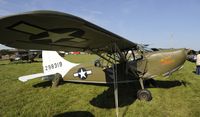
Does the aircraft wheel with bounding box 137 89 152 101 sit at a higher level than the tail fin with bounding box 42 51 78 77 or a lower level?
lower

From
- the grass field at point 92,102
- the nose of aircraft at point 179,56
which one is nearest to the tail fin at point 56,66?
the grass field at point 92,102

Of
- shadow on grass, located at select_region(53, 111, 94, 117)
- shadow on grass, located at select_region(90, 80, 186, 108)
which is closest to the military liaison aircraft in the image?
shadow on grass, located at select_region(90, 80, 186, 108)

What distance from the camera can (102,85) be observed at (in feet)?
30.3

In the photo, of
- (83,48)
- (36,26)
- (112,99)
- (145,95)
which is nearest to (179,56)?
(145,95)

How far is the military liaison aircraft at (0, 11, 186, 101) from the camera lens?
2.78m

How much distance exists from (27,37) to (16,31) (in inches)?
18.3

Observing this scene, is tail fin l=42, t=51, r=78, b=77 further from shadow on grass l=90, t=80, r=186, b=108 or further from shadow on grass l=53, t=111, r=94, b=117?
shadow on grass l=53, t=111, r=94, b=117

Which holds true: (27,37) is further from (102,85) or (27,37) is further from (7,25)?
(102,85)

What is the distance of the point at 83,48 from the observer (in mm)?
5820

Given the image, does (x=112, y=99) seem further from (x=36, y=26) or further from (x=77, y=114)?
(x=36, y=26)

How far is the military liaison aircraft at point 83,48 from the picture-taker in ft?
9.12

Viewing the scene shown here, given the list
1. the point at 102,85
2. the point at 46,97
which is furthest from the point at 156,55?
the point at 46,97

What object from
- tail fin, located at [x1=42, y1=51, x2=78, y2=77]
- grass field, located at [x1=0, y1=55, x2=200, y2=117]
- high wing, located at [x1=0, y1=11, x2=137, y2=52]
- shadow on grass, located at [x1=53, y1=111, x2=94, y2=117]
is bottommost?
shadow on grass, located at [x1=53, y1=111, x2=94, y2=117]

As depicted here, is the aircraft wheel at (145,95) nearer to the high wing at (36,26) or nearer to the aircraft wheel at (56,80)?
the high wing at (36,26)
